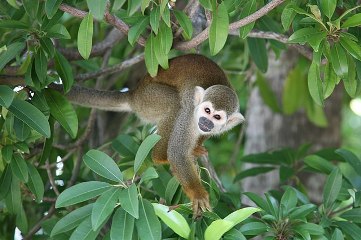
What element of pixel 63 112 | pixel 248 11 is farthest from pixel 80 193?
pixel 248 11

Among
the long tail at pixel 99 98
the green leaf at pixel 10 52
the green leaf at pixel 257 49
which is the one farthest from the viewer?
the green leaf at pixel 257 49

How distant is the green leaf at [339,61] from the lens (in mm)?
3156

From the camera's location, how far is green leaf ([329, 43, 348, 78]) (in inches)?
124

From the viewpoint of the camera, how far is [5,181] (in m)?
3.65

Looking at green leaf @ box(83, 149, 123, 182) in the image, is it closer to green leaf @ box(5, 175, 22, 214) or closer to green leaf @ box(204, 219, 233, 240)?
green leaf @ box(204, 219, 233, 240)

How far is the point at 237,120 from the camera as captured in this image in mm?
4270

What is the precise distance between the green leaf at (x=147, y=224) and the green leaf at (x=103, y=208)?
0.14 metres

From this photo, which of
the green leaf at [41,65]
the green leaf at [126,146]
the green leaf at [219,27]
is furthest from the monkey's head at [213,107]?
the green leaf at [41,65]

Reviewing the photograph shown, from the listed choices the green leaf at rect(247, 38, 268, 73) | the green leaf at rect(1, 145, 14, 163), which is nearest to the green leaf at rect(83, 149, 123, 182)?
the green leaf at rect(1, 145, 14, 163)

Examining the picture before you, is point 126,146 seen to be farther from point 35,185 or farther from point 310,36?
point 310,36

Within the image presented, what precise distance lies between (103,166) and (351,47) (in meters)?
1.29

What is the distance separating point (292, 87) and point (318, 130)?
1019 millimetres

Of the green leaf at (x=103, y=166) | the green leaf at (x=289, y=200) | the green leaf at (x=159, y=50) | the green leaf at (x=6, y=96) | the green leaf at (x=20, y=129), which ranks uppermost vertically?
the green leaf at (x=159, y=50)

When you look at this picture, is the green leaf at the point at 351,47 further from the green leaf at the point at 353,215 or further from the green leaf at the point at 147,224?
the green leaf at the point at 147,224
